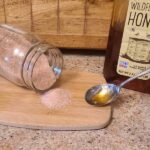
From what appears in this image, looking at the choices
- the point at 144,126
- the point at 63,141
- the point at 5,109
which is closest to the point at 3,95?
the point at 5,109

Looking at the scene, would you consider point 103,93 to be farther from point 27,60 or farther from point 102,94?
point 27,60

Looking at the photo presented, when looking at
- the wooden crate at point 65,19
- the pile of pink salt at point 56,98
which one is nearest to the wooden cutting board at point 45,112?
the pile of pink salt at point 56,98

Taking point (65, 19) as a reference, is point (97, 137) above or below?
below

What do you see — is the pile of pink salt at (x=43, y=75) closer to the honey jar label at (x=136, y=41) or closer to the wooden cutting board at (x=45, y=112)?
the wooden cutting board at (x=45, y=112)

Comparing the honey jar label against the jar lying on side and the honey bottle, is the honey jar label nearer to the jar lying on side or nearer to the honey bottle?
the honey bottle

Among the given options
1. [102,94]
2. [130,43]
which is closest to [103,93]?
[102,94]

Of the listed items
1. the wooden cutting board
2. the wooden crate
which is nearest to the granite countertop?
the wooden cutting board

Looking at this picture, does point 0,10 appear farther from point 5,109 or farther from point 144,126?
point 144,126
